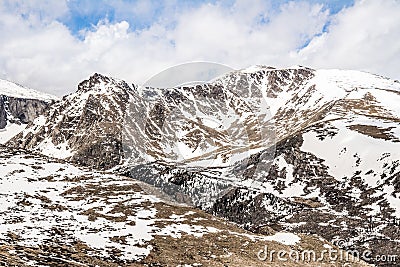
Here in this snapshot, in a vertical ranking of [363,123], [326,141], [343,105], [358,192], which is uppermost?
[343,105]

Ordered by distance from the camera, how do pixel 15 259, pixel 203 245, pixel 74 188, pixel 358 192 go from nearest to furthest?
pixel 15 259 < pixel 203 245 < pixel 74 188 < pixel 358 192

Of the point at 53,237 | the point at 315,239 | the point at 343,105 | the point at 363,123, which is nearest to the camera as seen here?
the point at 53,237

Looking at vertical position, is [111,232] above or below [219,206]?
above

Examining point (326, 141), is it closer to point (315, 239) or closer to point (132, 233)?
point (315, 239)

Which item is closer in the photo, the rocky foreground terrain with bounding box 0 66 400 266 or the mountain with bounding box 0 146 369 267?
the mountain with bounding box 0 146 369 267

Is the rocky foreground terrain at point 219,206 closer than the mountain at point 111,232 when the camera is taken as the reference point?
No

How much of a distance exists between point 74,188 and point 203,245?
81.5ft

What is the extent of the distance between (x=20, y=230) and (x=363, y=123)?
104 metres

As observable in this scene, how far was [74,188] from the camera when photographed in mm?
45750

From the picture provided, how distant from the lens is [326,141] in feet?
325

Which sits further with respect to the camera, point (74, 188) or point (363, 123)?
point (363, 123)

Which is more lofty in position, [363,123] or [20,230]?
[363,123]

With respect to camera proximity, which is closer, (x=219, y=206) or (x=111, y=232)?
(x=111, y=232)

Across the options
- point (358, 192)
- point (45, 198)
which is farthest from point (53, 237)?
point (358, 192)
